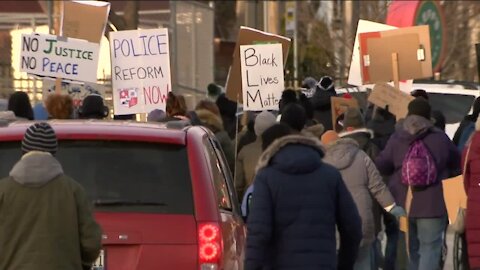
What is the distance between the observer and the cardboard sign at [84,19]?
14.6 metres

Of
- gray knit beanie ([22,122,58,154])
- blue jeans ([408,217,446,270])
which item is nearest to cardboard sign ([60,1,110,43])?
blue jeans ([408,217,446,270])

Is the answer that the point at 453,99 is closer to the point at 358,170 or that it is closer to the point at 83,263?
the point at 358,170

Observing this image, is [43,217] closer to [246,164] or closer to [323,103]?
[246,164]

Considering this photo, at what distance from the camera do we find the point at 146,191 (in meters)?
7.38

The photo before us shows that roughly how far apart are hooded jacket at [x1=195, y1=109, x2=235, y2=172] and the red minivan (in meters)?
5.54

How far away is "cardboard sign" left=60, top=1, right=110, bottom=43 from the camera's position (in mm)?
14633

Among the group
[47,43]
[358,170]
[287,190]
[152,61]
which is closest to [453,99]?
[152,61]

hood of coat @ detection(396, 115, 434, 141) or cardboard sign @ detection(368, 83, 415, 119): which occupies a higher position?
cardboard sign @ detection(368, 83, 415, 119)

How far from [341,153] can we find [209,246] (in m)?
3.39

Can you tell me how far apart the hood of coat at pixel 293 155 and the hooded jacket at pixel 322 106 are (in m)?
7.23

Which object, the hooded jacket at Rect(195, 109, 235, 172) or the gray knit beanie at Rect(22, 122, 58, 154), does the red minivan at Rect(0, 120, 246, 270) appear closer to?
the gray knit beanie at Rect(22, 122, 58, 154)

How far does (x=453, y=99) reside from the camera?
1703 centimetres

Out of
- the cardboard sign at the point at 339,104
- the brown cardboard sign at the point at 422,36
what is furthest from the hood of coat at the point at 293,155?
the brown cardboard sign at the point at 422,36

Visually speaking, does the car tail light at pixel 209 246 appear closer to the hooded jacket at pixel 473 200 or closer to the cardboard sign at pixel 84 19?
the hooded jacket at pixel 473 200
